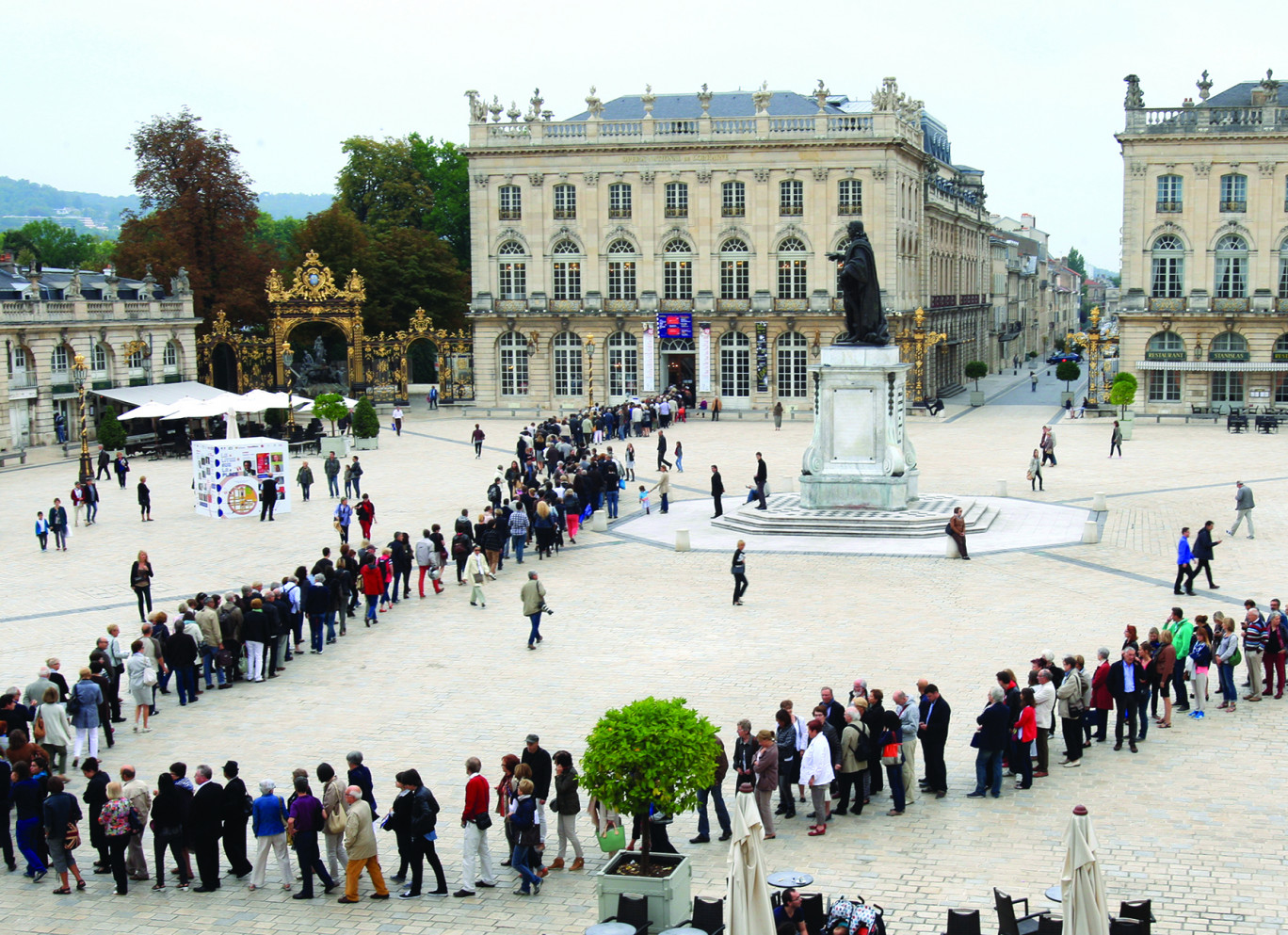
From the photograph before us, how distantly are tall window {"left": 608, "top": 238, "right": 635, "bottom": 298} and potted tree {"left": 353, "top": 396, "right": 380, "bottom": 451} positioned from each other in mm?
19121

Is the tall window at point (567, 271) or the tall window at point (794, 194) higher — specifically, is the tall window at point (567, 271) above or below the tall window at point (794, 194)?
below

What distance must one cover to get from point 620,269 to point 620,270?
7 centimetres

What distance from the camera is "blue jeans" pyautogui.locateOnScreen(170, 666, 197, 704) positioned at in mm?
19312

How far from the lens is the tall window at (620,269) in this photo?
2591 inches

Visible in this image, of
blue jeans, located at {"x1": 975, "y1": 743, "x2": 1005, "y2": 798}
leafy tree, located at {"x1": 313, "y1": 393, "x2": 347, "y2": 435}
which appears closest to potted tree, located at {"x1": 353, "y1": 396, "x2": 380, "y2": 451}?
leafy tree, located at {"x1": 313, "y1": 393, "x2": 347, "y2": 435}

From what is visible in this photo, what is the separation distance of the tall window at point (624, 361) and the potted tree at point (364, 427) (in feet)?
61.1

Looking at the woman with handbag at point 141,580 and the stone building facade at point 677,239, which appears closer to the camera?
the woman with handbag at point 141,580

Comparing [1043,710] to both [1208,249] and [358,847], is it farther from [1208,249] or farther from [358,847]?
[1208,249]

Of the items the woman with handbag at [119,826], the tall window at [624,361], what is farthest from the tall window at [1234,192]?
the woman with handbag at [119,826]

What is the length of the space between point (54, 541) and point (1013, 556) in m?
20.9

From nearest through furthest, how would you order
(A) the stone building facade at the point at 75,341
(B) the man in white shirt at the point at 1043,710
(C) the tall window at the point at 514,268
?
(B) the man in white shirt at the point at 1043,710
(A) the stone building facade at the point at 75,341
(C) the tall window at the point at 514,268

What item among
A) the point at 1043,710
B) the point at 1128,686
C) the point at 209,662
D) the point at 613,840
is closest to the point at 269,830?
the point at 613,840

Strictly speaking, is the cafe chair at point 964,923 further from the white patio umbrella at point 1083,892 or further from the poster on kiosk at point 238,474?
the poster on kiosk at point 238,474

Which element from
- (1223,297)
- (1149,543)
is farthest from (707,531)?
(1223,297)
